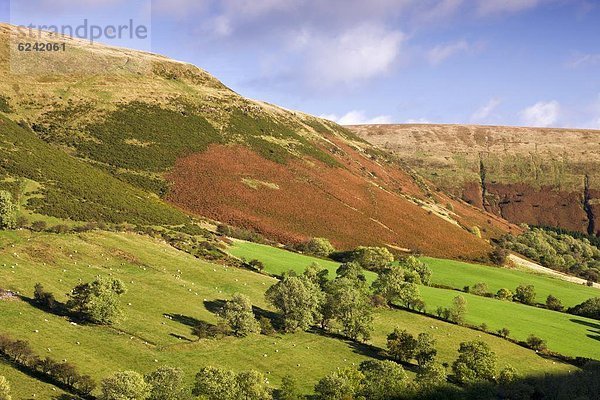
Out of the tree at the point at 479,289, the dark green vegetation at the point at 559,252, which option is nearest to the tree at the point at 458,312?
the tree at the point at 479,289

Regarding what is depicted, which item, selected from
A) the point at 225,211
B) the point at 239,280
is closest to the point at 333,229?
the point at 225,211

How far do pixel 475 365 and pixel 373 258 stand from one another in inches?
1950

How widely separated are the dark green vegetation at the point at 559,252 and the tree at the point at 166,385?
120339 millimetres

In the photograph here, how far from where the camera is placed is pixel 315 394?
47.9 meters

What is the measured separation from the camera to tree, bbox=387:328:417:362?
6162 centimetres

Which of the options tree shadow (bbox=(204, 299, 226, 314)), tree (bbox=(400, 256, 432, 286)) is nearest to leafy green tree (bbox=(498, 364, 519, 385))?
tree shadow (bbox=(204, 299, 226, 314))

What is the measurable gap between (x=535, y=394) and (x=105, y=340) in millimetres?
43429

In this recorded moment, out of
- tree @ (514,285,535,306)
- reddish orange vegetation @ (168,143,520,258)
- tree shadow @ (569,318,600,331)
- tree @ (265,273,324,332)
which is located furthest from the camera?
reddish orange vegetation @ (168,143,520,258)

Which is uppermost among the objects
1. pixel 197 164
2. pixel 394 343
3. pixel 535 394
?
pixel 197 164

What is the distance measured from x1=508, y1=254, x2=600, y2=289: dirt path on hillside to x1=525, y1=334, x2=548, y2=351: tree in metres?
57.4

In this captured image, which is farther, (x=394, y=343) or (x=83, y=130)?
(x=83, y=130)

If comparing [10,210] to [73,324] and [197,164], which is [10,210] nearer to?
[73,324]

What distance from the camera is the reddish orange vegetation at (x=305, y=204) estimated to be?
11925 centimetres

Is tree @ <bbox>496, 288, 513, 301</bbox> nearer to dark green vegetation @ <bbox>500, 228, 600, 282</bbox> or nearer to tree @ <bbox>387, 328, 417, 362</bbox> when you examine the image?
tree @ <bbox>387, 328, 417, 362</bbox>
